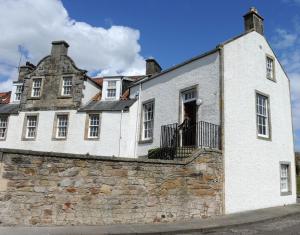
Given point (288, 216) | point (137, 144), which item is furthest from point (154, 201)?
point (137, 144)

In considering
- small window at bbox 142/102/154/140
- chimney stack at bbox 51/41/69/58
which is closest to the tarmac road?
small window at bbox 142/102/154/140

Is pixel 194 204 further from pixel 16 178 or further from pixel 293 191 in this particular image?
pixel 293 191

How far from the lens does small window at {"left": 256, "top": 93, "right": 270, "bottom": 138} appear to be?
14.5 metres

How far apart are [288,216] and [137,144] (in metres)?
8.78

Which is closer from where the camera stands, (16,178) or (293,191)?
(16,178)

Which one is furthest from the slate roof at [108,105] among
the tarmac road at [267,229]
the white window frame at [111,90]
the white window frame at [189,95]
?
the tarmac road at [267,229]

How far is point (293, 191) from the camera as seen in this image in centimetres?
1540

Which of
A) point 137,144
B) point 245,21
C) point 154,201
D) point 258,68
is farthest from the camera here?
point 137,144

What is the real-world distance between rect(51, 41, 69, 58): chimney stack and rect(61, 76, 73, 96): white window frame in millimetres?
2017

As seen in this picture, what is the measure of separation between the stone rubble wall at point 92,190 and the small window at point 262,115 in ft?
18.6

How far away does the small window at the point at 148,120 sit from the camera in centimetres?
1724

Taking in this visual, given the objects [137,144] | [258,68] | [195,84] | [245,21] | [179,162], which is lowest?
[179,162]

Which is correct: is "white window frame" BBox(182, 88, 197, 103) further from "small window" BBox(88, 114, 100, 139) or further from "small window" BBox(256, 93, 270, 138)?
"small window" BBox(88, 114, 100, 139)

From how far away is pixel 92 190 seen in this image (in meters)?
8.95
